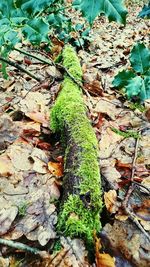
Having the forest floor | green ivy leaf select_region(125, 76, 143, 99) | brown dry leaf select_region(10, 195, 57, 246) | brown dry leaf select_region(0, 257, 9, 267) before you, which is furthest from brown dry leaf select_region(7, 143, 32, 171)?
green ivy leaf select_region(125, 76, 143, 99)

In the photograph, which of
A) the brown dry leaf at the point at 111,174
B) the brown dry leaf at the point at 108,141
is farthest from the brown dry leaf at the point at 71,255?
the brown dry leaf at the point at 108,141

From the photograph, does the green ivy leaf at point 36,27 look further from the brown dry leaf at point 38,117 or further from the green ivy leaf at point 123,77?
the brown dry leaf at point 38,117

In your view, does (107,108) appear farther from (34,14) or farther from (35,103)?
(34,14)

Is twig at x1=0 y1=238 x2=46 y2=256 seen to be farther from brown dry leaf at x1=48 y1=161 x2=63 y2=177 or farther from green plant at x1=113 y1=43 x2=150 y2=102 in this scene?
green plant at x1=113 y1=43 x2=150 y2=102

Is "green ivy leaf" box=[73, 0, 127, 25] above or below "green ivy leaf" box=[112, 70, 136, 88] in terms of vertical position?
above

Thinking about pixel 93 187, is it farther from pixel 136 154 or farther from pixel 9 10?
pixel 9 10

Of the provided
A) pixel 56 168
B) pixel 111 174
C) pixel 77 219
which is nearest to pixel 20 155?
pixel 56 168

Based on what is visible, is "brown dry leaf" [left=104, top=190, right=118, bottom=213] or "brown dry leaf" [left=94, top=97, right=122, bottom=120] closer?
"brown dry leaf" [left=104, top=190, right=118, bottom=213]
